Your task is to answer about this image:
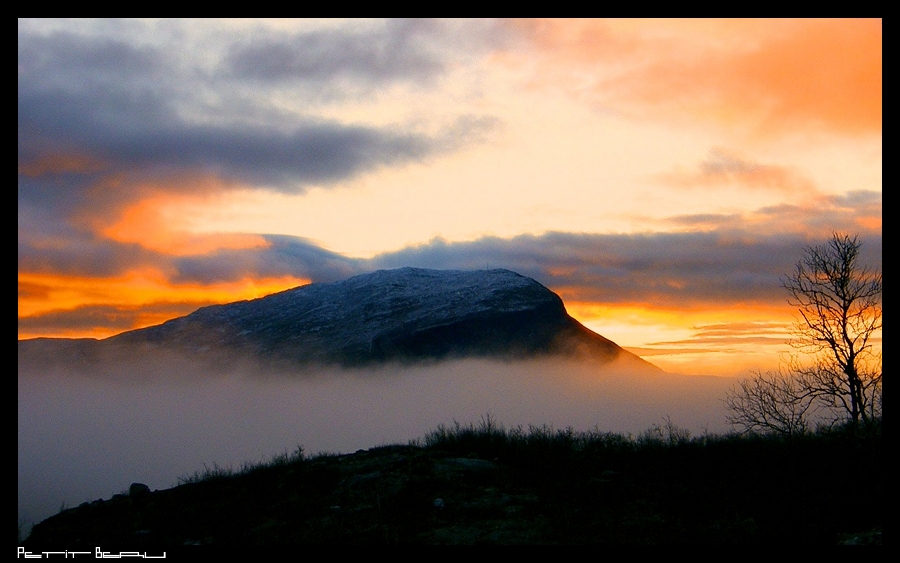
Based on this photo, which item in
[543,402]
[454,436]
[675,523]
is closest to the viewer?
[675,523]

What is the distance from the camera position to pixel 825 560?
852cm

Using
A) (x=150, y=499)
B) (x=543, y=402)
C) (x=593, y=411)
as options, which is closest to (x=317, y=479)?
(x=150, y=499)

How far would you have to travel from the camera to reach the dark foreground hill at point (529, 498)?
498 inches

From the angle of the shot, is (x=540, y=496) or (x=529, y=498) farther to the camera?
(x=540, y=496)

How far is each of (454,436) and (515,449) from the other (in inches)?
109

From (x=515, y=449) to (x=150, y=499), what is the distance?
1012 centimetres

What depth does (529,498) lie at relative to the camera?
14797 millimetres

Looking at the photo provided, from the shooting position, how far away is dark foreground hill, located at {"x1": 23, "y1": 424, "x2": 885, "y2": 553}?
1265 centimetres
